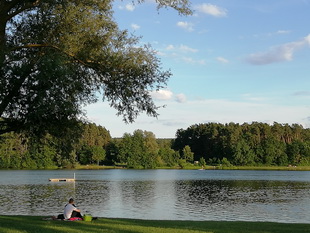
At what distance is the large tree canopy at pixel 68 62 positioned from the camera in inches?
476

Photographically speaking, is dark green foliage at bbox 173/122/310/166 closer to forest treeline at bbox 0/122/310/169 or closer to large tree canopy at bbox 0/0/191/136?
forest treeline at bbox 0/122/310/169

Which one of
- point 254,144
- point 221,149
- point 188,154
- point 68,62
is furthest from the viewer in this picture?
point 188,154

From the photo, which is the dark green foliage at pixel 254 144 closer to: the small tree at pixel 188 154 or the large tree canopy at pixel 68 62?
the small tree at pixel 188 154

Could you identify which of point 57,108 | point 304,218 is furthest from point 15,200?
point 57,108

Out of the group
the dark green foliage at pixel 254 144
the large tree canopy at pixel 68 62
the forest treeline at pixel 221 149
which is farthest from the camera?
the dark green foliage at pixel 254 144

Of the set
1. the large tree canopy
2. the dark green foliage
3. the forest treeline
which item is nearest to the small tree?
the forest treeline

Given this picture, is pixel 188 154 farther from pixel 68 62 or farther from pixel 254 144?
pixel 68 62

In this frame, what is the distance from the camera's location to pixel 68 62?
1313cm

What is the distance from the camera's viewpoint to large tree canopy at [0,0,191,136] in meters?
12.1

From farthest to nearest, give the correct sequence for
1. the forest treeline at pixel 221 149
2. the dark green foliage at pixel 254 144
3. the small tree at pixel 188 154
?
the small tree at pixel 188 154, the dark green foliage at pixel 254 144, the forest treeline at pixel 221 149

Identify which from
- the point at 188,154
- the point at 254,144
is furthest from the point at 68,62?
the point at 188,154

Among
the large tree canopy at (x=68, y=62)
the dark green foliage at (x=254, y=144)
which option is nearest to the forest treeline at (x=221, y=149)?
the dark green foliage at (x=254, y=144)

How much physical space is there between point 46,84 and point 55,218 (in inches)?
282

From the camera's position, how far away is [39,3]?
44.9 ft
